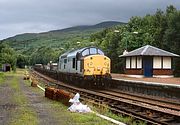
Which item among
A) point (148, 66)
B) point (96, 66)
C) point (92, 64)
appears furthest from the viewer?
point (148, 66)

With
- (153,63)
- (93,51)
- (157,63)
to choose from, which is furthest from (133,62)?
(93,51)

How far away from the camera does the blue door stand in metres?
45.4

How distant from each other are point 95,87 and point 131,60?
55.0 ft

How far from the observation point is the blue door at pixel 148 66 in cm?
4538

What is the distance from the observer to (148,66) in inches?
1799

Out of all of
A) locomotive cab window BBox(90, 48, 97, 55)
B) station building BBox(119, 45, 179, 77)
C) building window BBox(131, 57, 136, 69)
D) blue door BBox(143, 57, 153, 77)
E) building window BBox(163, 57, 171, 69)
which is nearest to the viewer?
locomotive cab window BBox(90, 48, 97, 55)

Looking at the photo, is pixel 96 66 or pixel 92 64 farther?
pixel 96 66

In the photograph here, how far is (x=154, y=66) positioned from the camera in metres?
45.9

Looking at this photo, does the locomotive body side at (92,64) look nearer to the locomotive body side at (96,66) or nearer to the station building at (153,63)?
the locomotive body side at (96,66)

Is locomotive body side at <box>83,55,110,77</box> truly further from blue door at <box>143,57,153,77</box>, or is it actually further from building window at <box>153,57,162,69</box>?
building window at <box>153,57,162,69</box>

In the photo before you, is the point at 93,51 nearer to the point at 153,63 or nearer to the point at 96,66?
the point at 96,66

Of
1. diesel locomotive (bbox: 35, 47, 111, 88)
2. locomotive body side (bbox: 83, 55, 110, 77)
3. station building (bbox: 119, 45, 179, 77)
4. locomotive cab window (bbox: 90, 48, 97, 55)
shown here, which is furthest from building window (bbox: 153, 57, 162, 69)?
locomotive body side (bbox: 83, 55, 110, 77)

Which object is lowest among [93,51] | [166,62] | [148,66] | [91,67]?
[91,67]

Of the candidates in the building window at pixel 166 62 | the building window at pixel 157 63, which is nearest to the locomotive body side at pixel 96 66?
the building window at pixel 157 63
